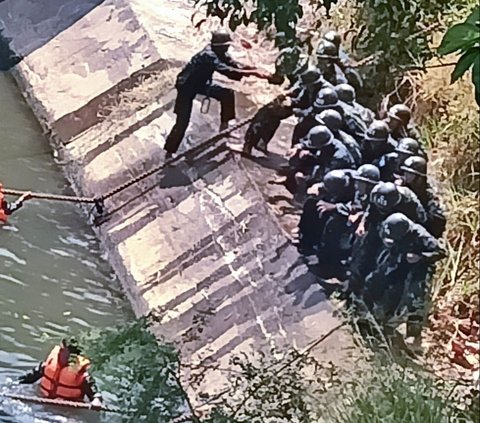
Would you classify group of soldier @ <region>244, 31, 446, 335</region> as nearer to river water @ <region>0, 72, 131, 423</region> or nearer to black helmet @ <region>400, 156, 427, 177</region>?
black helmet @ <region>400, 156, 427, 177</region>

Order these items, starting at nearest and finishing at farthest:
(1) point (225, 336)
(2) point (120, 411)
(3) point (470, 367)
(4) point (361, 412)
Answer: (3) point (470, 367) < (4) point (361, 412) < (2) point (120, 411) < (1) point (225, 336)

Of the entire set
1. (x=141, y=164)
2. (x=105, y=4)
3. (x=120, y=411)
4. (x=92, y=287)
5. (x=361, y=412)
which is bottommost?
(x=361, y=412)

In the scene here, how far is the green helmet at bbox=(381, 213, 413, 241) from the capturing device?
6.44 ft

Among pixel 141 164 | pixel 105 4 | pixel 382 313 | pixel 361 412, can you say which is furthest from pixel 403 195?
pixel 105 4

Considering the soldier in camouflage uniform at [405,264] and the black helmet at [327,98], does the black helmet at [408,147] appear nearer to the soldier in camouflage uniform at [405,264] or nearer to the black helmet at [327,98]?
the soldier in camouflage uniform at [405,264]

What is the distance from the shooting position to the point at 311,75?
8.24ft

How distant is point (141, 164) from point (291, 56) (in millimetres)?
732

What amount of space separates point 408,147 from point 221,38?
36.1 inches

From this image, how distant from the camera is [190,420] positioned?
7.15 feet

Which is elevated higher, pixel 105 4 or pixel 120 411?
pixel 105 4

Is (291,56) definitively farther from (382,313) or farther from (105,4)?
(105,4)

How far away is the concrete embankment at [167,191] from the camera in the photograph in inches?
92.9

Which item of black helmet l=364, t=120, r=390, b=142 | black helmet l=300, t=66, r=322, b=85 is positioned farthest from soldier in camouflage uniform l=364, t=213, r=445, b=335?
A: black helmet l=300, t=66, r=322, b=85

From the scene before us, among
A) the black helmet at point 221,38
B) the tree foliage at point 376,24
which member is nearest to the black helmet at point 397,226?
the tree foliage at point 376,24
